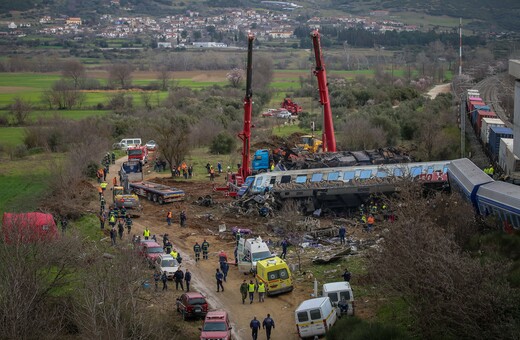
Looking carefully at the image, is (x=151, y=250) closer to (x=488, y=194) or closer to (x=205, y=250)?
(x=205, y=250)

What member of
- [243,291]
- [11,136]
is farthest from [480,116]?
[11,136]

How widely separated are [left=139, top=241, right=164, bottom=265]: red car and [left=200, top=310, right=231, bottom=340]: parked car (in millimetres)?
7056

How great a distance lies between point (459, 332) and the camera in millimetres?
18156

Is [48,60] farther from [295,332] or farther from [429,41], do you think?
[295,332]

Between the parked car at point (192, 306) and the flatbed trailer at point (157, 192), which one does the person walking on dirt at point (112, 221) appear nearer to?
the flatbed trailer at point (157, 192)

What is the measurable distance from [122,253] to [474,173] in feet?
44.5

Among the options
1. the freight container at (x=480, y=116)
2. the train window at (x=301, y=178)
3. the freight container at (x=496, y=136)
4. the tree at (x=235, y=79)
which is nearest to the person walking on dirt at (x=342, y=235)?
the train window at (x=301, y=178)

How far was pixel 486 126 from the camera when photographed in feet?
160

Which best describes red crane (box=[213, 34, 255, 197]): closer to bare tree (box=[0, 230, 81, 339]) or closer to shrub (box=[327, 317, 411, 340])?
bare tree (box=[0, 230, 81, 339])

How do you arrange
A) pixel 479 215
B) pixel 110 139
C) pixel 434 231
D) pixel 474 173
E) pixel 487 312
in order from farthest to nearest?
1. pixel 110 139
2. pixel 474 173
3. pixel 479 215
4. pixel 434 231
5. pixel 487 312

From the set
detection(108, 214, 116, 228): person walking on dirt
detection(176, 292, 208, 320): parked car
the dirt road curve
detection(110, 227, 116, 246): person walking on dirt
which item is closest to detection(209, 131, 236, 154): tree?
the dirt road curve

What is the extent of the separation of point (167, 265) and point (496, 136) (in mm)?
20730

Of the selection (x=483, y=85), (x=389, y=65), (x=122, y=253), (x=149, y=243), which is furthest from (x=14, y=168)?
(x=389, y=65)

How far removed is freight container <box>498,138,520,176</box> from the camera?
3366cm
